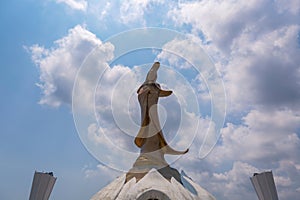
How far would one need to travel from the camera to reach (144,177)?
2050cm

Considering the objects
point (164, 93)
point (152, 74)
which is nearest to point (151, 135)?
point (164, 93)

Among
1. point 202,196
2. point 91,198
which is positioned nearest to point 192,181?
point 202,196

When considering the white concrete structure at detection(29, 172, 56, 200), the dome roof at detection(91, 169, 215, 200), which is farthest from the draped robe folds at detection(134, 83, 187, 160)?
the white concrete structure at detection(29, 172, 56, 200)

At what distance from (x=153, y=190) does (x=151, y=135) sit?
26.3 ft

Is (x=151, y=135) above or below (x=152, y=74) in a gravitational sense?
below

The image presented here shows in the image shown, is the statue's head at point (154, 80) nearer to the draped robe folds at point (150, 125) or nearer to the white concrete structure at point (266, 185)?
the draped robe folds at point (150, 125)

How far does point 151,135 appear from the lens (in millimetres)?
26469

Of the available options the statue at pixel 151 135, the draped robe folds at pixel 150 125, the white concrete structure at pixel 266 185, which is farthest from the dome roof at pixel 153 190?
the white concrete structure at pixel 266 185

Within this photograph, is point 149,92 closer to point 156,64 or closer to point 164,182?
point 156,64

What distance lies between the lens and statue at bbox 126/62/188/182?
77.1 feet

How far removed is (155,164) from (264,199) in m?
7.74

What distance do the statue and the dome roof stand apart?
119 cm

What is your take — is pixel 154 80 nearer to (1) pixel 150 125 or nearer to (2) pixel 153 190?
(1) pixel 150 125

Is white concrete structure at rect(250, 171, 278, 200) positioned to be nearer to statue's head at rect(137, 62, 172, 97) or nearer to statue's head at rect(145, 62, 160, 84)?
statue's head at rect(137, 62, 172, 97)
